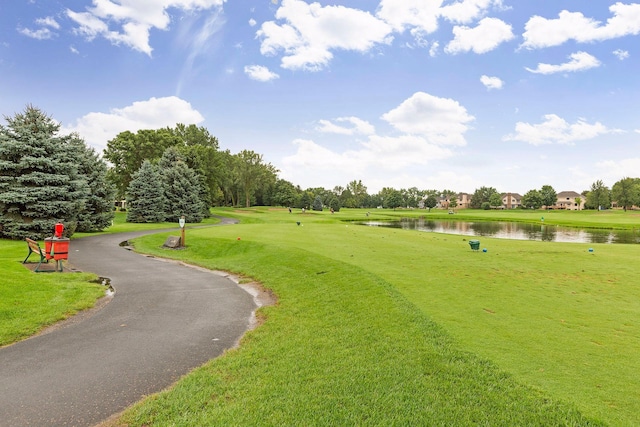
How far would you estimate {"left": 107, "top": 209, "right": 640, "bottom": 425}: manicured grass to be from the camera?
4.07m

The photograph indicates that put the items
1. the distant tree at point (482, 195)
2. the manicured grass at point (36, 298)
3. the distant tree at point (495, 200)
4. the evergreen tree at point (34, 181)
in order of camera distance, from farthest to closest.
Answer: the distant tree at point (482, 195)
the distant tree at point (495, 200)
the evergreen tree at point (34, 181)
the manicured grass at point (36, 298)

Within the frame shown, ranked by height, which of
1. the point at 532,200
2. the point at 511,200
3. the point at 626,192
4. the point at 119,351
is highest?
the point at 626,192

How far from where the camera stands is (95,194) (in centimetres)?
2994

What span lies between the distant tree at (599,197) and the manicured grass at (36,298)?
137279 millimetres

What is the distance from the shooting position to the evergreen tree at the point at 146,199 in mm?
42719

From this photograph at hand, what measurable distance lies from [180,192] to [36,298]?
4028 centimetres

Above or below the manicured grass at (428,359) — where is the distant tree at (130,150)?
above

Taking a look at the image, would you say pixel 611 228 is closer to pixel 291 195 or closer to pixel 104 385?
pixel 104 385

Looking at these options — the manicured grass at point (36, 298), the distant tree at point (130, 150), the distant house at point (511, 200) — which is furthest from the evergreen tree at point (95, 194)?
the distant house at point (511, 200)

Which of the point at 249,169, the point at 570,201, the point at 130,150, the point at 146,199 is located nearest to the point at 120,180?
the point at 130,150

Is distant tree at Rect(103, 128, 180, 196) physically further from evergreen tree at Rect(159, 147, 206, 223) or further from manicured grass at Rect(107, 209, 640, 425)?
manicured grass at Rect(107, 209, 640, 425)

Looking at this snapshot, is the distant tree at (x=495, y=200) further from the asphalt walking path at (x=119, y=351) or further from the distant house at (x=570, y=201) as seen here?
the asphalt walking path at (x=119, y=351)

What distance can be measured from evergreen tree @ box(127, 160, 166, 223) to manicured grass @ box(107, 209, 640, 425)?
37.9m

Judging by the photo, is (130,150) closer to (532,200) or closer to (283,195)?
(283,195)
